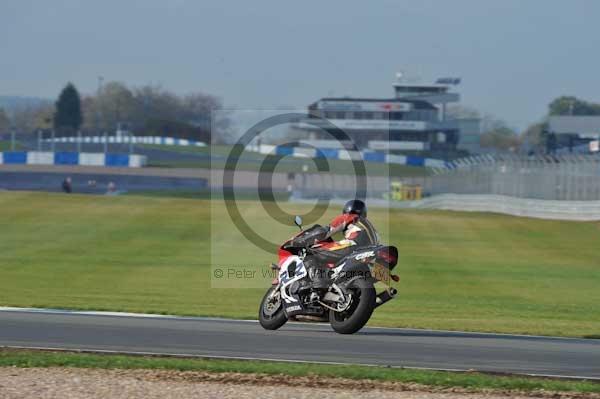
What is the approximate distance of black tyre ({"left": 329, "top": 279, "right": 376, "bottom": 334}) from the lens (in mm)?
13758

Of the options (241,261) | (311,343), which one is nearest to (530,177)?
(241,261)

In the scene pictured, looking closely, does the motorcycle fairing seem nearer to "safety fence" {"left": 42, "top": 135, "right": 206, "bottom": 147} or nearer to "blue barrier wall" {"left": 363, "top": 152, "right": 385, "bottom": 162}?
"safety fence" {"left": 42, "top": 135, "right": 206, "bottom": 147}

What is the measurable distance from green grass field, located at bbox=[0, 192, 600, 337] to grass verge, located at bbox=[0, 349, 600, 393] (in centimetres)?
543

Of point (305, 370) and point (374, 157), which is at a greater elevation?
point (374, 157)

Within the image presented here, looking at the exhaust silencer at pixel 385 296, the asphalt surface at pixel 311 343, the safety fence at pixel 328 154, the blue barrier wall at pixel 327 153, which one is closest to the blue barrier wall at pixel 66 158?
the safety fence at pixel 328 154

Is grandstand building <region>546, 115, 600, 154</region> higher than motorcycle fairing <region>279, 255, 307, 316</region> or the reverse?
higher

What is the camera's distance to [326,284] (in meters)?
14.4

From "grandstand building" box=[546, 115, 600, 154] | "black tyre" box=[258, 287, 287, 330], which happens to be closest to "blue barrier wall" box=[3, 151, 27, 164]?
"grandstand building" box=[546, 115, 600, 154]

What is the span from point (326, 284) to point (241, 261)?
17836mm

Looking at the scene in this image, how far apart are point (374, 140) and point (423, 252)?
105 m

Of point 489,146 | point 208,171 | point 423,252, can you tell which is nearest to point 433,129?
point 489,146

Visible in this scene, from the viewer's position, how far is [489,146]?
139 meters

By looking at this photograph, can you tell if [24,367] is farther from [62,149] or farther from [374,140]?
[374,140]

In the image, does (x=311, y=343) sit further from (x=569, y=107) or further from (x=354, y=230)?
(x=569, y=107)
